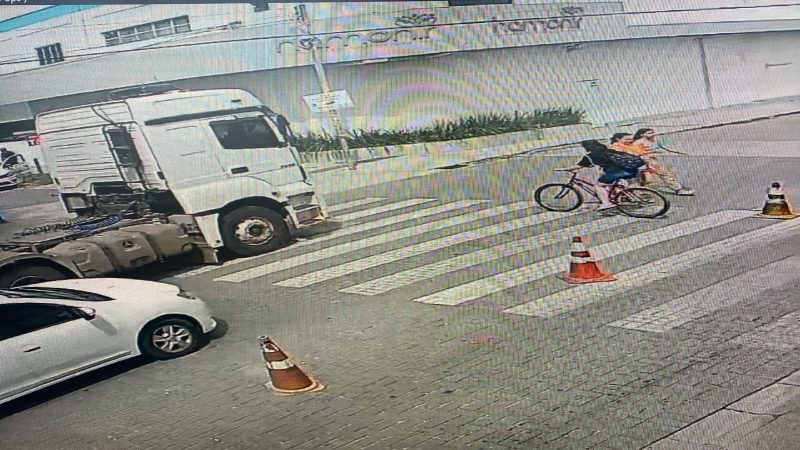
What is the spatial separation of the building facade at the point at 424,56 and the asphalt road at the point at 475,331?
574 millimetres

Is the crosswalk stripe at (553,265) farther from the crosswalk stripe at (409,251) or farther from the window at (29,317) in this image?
the window at (29,317)

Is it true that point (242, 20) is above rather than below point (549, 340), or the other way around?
above

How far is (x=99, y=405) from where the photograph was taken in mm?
3650

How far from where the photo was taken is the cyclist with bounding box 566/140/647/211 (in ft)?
20.6

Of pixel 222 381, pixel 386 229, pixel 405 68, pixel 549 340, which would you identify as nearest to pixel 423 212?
pixel 386 229

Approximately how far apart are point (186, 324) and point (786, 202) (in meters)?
4.62

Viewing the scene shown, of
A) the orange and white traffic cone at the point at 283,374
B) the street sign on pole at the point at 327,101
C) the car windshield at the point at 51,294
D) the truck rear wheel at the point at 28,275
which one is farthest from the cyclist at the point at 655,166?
the truck rear wheel at the point at 28,275

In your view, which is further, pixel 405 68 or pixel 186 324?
pixel 405 68

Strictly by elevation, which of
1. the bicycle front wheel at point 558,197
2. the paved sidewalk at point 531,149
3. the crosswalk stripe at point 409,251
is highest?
the paved sidewalk at point 531,149

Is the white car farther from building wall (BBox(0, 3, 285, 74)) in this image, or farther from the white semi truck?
building wall (BBox(0, 3, 285, 74))

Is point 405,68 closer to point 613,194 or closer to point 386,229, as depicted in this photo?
point 386,229

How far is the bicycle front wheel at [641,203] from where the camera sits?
20.5 ft

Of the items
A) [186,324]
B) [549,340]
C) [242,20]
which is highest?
[242,20]

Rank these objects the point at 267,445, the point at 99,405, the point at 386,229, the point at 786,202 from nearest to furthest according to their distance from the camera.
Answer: the point at 267,445, the point at 99,405, the point at 386,229, the point at 786,202
